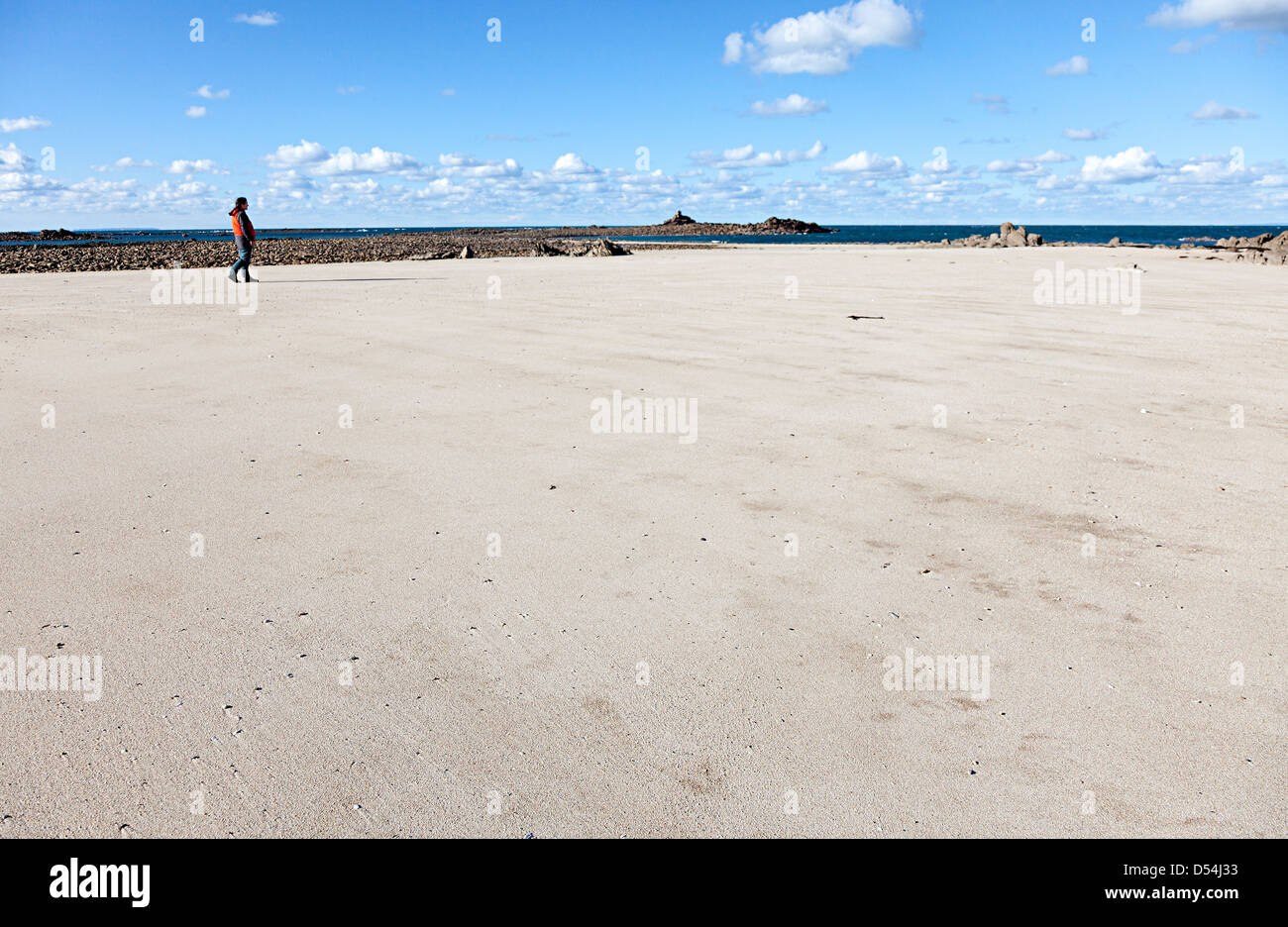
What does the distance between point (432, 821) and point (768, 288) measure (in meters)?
18.5

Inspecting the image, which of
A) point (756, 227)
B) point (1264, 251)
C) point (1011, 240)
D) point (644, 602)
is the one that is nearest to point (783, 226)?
point (756, 227)

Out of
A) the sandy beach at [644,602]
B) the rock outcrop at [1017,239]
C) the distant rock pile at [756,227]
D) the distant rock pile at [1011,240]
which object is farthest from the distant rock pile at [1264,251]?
the distant rock pile at [756,227]

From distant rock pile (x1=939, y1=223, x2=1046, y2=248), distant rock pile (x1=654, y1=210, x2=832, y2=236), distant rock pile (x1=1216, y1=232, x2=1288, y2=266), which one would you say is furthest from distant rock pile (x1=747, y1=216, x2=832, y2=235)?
distant rock pile (x1=1216, y1=232, x2=1288, y2=266)

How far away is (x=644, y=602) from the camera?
4266 millimetres

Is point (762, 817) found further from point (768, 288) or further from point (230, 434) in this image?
point (768, 288)

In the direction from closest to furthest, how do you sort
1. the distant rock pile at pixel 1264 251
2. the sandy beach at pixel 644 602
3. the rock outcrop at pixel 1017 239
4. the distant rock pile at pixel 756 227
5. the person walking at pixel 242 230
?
the sandy beach at pixel 644 602
the person walking at pixel 242 230
the distant rock pile at pixel 1264 251
the rock outcrop at pixel 1017 239
the distant rock pile at pixel 756 227

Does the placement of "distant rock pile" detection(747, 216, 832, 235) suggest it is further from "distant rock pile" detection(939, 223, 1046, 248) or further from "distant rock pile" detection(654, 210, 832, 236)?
"distant rock pile" detection(939, 223, 1046, 248)

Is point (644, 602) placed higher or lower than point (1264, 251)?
lower

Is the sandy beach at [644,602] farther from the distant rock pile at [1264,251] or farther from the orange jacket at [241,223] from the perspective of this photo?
the distant rock pile at [1264,251]

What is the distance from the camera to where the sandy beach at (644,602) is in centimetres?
291

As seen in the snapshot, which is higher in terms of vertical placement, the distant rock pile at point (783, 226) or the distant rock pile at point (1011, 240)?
the distant rock pile at point (783, 226)

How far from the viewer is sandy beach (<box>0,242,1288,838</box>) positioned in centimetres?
291

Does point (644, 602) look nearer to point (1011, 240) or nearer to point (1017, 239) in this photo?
point (1017, 239)
